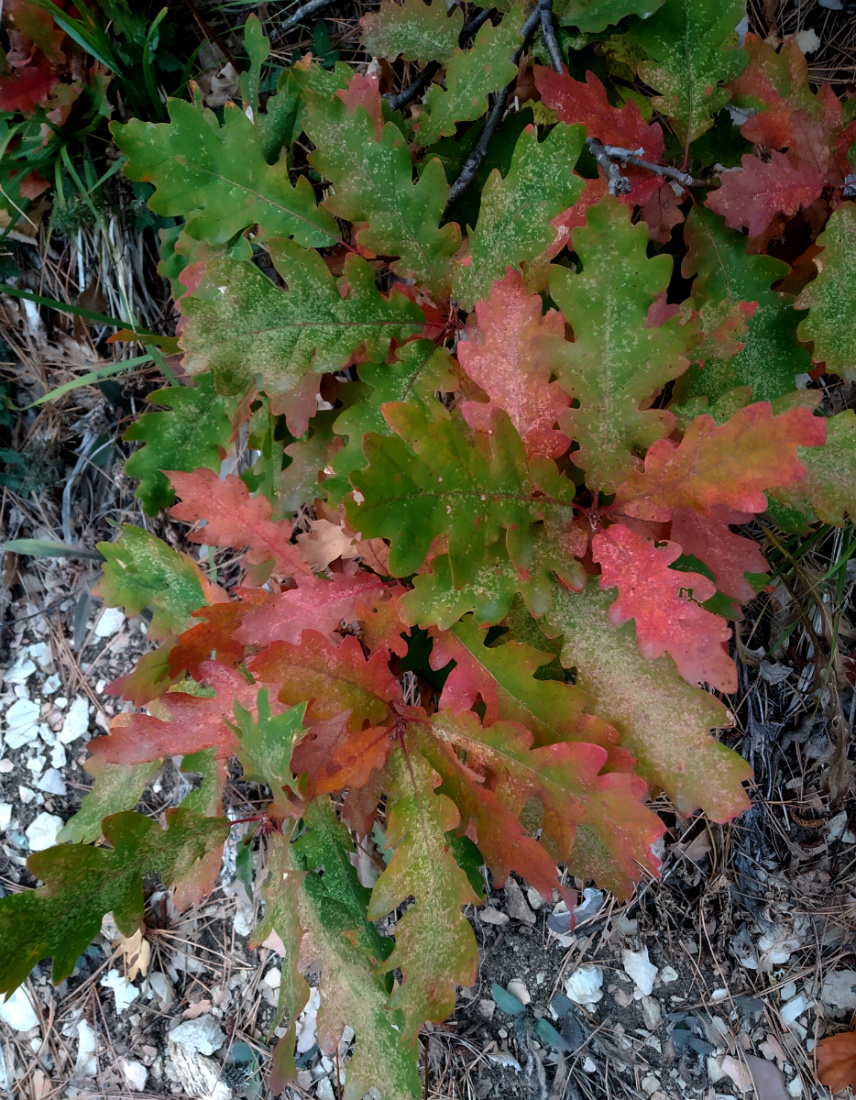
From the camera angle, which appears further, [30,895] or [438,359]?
[438,359]

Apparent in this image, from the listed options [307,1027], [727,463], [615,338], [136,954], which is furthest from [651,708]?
[136,954]

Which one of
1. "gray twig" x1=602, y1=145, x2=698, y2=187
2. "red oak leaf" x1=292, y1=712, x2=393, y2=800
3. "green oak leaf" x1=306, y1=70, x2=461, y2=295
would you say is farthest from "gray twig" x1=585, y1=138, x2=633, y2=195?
"red oak leaf" x1=292, y1=712, x2=393, y2=800

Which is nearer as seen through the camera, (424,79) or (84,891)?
(84,891)

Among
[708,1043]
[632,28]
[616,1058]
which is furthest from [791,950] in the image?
[632,28]

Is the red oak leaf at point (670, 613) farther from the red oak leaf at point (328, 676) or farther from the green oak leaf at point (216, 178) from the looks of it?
the green oak leaf at point (216, 178)

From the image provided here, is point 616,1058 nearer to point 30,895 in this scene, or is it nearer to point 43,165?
point 30,895

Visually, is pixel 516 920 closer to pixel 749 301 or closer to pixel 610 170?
pixel 749 301

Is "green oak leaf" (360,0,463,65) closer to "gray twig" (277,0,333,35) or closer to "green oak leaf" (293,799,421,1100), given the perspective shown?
"gray twig" (277,0,333,35)
